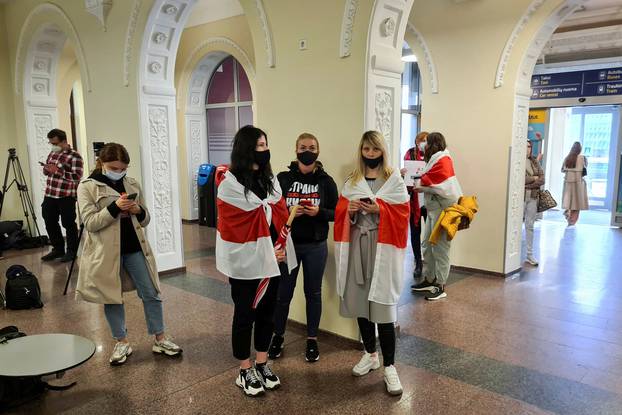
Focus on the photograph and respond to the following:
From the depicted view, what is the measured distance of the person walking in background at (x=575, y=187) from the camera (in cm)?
876

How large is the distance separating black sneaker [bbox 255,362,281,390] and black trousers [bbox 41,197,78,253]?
13.5 feet

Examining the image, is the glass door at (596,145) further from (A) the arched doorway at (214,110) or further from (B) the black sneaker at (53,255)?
(B) the black sneaker at (53,255)

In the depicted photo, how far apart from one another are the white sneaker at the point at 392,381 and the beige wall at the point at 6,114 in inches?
273

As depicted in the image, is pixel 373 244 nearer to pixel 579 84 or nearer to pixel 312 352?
pixel 312 352

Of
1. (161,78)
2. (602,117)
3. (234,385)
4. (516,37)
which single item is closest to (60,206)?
(161,78)

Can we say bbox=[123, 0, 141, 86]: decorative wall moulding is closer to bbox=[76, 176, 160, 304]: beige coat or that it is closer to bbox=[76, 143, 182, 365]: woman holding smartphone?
bbox=[76, 143, 182, 365]: woman holding smartphone

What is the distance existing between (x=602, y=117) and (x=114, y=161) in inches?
440

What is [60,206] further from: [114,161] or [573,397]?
[573,397]

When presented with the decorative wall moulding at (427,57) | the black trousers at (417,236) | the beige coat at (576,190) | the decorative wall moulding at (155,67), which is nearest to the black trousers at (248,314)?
the black trousers at (417,236)

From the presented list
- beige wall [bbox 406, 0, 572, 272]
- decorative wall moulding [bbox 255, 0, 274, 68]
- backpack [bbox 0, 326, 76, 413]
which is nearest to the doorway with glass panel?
beige wall [bbox 406, 0, 572, 272]

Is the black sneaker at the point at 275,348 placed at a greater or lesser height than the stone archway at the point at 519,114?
lesser

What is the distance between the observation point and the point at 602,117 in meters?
10.8

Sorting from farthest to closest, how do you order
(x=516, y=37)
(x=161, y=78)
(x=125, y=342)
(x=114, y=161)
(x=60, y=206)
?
(x=60, y=206) < (x=161, y=78) < (x=516, y=37) < (x=125, y=342) < (x=114, y=161)

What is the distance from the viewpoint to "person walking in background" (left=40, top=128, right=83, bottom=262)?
5660mm
